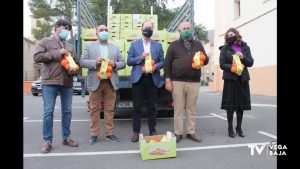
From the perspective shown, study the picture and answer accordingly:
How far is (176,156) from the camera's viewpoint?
15.8 feet

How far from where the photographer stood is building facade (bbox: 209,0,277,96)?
1770 centimetres

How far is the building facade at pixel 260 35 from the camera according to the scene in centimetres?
1770

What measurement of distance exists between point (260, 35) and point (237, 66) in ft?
47.4

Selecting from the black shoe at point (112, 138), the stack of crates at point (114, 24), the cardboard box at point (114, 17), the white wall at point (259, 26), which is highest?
the white wall at point (259, 26)

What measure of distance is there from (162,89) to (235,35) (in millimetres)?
1979

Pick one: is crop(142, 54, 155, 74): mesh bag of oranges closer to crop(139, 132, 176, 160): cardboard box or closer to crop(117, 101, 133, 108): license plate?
crop(139, 132, 176, 160): cardboard box

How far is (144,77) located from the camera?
586cm

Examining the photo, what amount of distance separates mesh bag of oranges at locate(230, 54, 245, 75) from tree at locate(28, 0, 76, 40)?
116ft

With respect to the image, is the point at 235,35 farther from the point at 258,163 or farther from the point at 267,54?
the point at 267,54

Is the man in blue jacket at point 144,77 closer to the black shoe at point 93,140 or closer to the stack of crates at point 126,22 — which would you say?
the black shoe at point 93,140

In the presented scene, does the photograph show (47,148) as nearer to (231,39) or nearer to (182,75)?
(182,75)

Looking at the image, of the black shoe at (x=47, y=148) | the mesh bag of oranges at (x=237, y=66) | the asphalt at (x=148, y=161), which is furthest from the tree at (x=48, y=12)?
the black shoe at (x=47, y=148)

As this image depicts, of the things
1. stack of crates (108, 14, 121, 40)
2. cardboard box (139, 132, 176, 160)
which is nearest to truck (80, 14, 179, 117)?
stack of crates (108, 14, 121, 40)

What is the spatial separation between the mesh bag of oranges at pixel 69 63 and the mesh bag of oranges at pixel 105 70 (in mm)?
398
